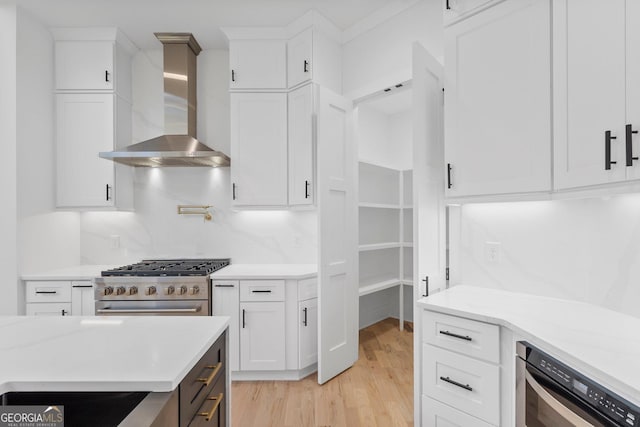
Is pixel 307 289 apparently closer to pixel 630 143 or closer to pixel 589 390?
pixel 589 390

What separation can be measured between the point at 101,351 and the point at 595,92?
2.05 metres

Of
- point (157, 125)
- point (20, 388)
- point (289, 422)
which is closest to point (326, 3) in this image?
point (157, 125)

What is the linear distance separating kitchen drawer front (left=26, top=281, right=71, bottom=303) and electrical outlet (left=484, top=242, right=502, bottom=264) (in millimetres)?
3242

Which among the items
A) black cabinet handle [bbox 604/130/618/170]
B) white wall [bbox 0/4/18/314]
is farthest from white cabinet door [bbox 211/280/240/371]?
black cabinet handle [bbox 604/130/618/170]

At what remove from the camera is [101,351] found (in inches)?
40.4

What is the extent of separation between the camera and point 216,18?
2.83 meters

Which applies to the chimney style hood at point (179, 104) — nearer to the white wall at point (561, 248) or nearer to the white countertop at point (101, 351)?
the white countertop at point (101, 351)

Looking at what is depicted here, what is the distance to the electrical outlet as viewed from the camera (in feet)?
6.55

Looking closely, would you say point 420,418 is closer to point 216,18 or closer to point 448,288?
point 448,288

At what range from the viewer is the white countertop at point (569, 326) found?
0.98m

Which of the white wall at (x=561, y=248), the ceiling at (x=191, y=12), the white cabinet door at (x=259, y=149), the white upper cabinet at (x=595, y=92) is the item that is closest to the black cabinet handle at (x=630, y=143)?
the white upper cabinet at (x=595, y=92)

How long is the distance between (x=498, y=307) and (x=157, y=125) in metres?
3.44

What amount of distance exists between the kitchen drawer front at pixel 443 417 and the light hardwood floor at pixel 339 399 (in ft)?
1.66

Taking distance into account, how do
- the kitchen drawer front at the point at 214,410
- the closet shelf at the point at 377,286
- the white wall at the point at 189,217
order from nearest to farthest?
the kitchen drawer front at the point at 214,410
the white wall at the point at 189,217
the closet shelf at the point at 377,286
